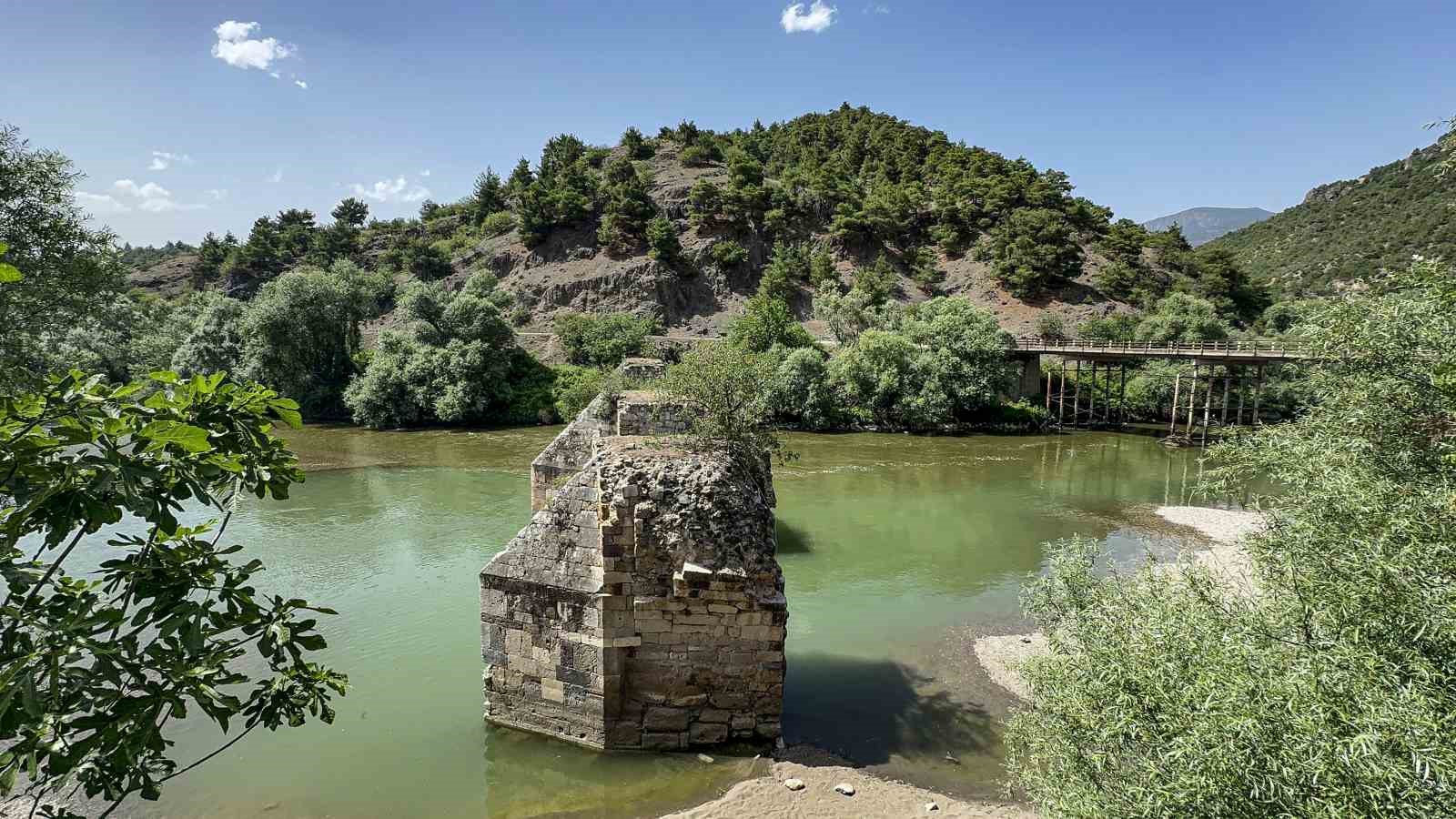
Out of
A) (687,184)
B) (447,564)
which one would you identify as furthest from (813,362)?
(687,184)

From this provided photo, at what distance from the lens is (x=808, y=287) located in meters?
66.5

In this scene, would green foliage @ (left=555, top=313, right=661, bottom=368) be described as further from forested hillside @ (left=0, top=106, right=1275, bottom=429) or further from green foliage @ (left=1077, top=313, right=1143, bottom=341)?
green foliage @ (left=1077, top=313, right=1143, bottom=341)

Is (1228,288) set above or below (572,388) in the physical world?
above

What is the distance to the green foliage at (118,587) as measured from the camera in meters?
2.73

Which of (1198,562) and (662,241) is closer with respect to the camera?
(1198,562)

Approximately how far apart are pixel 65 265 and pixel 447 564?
10166mm

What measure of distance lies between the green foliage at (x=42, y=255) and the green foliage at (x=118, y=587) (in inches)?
599

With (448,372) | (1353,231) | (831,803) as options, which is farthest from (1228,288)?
(831,803)

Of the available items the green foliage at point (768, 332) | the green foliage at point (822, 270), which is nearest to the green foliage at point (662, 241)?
the green foliage at point (822, 270)

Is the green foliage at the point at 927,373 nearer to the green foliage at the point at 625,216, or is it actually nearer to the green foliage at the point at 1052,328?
the green foliage at the point at 1052,328

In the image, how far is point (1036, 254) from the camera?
59.5 metres

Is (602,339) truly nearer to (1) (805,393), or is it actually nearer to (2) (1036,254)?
(1) (805,393)

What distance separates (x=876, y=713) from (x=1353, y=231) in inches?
3820

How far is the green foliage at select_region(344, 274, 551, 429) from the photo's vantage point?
4100cm
